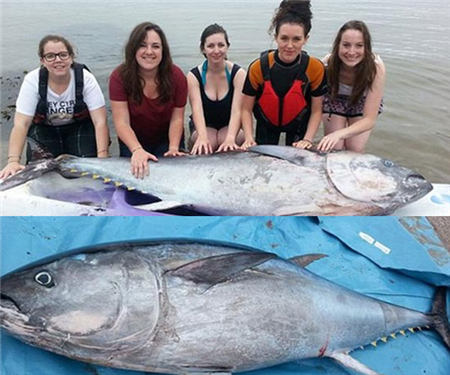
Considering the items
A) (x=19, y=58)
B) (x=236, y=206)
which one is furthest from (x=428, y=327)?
(x=19, y=58)

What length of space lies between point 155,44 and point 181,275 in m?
2.31

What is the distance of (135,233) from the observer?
2.88m

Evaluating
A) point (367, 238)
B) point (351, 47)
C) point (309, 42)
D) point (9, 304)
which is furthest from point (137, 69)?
point (309, 42)

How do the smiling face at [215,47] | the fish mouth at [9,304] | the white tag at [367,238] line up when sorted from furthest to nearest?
the smiling face at [215,47]
the white tag at [367,238]
the fish mouth at [9,304]

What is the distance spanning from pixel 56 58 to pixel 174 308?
270 cm

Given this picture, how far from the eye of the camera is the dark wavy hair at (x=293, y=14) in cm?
365

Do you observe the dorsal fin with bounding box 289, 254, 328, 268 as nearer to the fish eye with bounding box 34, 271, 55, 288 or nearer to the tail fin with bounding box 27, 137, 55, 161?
the fish eye with bounding box 34, 271, 55, 288

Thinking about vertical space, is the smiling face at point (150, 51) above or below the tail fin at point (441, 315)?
above

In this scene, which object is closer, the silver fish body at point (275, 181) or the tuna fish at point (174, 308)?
the tuna fish at point (174, 308)

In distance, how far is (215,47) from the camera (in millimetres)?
4023

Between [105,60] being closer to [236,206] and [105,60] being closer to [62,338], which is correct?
[236,206]

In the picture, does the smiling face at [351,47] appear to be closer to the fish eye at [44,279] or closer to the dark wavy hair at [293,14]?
the dark wavy hair at [293,14]

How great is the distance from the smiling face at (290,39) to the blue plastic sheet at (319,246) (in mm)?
1561

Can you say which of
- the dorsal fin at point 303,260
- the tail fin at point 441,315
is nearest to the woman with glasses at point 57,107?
the dorsal fin at point 303,260
